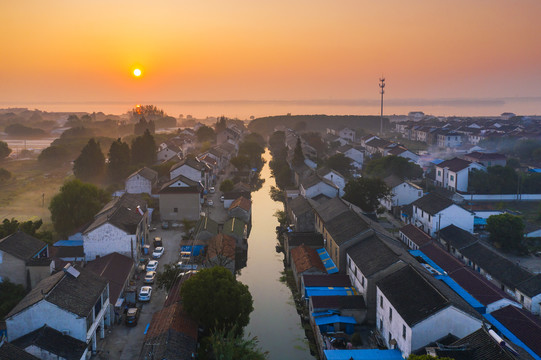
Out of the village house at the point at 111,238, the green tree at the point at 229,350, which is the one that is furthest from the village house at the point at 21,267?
the green tree at the point at 229,350

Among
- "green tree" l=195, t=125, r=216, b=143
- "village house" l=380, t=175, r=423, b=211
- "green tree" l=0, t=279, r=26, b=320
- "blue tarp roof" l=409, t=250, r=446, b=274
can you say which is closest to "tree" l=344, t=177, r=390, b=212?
"village house" l=380, t=175, r=423, b=211

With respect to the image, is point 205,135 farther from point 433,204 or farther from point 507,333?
point 507,333

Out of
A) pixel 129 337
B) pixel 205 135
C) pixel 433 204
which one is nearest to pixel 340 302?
pixel 129 337

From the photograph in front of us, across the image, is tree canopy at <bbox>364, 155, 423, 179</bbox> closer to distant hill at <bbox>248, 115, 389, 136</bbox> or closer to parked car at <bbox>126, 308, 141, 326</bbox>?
parked car at <bbox>126, 308, 141, 326</bbox>

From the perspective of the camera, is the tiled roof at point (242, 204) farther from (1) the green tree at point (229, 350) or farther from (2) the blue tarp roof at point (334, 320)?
(1) the green tree at point (229, 350)

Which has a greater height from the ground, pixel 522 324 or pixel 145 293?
pixel 522 324

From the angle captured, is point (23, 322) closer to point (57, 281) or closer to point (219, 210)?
point (57, 281)

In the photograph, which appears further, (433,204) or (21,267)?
(433,204)
